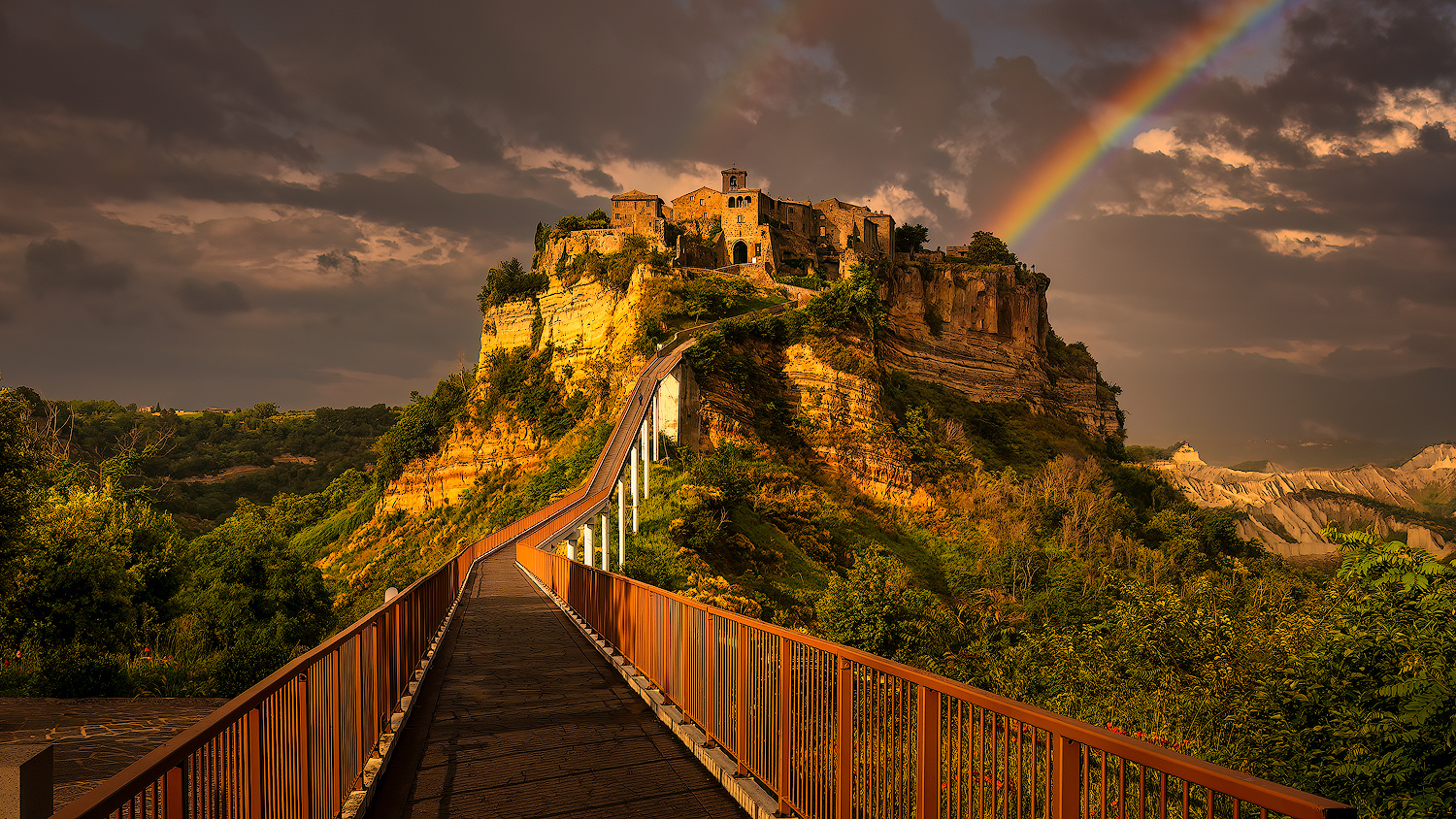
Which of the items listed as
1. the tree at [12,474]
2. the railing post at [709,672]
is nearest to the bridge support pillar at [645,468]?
the tree at [12,474]

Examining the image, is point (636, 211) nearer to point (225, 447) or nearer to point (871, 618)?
point (871, 618)

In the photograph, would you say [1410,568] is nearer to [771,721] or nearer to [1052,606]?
[771,721]

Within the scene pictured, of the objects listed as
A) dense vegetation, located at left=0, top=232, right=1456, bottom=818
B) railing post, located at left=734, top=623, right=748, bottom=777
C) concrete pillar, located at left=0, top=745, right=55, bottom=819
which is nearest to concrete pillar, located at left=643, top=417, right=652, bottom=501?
dense vegetation, located at left=0, top=232, right=1456, bottom=818

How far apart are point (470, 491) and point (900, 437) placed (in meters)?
32.2

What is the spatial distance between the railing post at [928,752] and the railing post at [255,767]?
3.16 metres

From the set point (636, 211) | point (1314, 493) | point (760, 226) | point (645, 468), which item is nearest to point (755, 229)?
point (760, 226)

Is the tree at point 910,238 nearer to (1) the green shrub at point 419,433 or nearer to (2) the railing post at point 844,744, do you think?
(1) the green shrub at point 419,433

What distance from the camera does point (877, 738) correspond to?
465 cm

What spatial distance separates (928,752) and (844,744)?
36.4 inches

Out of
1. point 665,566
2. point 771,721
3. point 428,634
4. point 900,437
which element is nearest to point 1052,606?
point 900,437

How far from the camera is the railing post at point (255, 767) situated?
12.5ft

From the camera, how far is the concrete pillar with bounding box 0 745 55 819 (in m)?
3.23

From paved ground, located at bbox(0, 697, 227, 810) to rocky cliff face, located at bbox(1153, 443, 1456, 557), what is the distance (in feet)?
357

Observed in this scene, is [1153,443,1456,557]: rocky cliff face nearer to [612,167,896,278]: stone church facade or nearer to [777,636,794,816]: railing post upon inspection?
[612,167,896,278]: stone church facade
